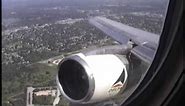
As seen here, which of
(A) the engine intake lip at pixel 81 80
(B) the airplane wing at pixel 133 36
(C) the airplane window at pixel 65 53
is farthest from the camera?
(B) the airplane wing at pixel 133 36

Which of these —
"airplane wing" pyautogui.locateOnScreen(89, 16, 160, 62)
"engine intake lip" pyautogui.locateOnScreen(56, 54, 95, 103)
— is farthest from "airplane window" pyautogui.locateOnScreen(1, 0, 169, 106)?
"airplane wing" pyautogui.locateOnScreen(89, 16, 160, 62)

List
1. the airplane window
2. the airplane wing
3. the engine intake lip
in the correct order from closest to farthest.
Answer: the airplane window → the engine intake lip → the airplane wing

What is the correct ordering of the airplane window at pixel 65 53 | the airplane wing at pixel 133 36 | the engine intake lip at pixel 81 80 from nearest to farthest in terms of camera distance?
1. the airplane window at pixel 65 53
2. the engine intake lip at pixel 81 80
3. the airplane wing at pixel 133 36

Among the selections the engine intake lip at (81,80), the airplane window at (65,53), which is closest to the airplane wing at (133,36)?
the airplane window at (65,53)

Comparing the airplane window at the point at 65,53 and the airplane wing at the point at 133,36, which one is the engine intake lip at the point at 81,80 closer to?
the airplane window at the point at 65,53

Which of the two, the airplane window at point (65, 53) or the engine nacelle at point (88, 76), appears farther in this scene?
the engine nacelle at point (88, 76)

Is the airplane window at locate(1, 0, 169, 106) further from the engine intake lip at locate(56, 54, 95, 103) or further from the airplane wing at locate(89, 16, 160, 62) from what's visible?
the airplane wing at locate(89, 16, 160, 62)

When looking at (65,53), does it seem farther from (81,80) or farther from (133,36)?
(133,36)

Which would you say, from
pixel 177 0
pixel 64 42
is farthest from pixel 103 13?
pixel 177 0

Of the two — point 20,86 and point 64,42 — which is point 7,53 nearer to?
point 20,86
